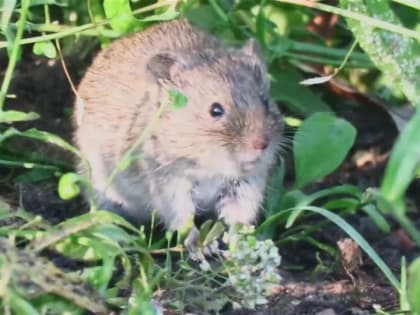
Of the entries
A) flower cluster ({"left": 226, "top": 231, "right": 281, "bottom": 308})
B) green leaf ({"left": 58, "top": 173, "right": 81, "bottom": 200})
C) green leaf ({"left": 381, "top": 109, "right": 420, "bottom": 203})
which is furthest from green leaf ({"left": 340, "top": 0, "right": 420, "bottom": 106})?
green leaf ({"left": 381, "top": 109, "right": 420, "bottom": 203})

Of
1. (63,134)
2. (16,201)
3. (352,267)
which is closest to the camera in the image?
(352,267)

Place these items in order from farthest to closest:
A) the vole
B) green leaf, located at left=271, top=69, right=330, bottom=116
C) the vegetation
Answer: green leaf, located at left=271, top=69, right=330, bottom=116, the vole, the vegetation

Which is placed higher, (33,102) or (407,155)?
(407,155)

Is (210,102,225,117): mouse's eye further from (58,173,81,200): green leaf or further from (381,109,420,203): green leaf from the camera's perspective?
(381,109,420,203): green leaf

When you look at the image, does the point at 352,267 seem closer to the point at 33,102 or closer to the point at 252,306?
the point at 252,306

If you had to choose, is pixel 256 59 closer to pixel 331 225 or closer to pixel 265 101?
pixel 265 101

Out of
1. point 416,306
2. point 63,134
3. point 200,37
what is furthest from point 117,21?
point 416,306
